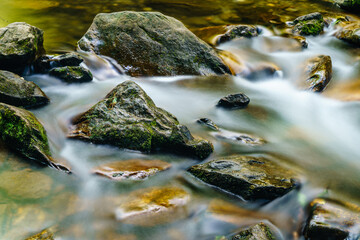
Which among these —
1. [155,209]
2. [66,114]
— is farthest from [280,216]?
[66,114]

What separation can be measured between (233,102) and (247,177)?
2555 millimetres

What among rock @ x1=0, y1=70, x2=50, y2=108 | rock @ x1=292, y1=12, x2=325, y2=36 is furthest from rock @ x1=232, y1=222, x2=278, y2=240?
rock @ x1=292, y1=12, x2=325, y2=36

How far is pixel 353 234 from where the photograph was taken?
326cm

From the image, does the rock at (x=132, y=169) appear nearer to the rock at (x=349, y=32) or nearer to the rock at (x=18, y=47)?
the rock at (x=18, y=47)

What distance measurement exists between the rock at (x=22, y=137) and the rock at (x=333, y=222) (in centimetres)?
305

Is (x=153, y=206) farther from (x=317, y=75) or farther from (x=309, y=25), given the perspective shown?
(x=309, y=25)

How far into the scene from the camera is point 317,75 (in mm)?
7297

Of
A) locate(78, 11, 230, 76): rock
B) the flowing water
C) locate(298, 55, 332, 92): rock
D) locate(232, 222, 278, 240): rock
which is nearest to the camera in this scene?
locate(232, 222, 278, 240): rock

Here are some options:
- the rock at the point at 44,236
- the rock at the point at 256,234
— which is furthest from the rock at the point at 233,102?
the rock at the point at 44,236

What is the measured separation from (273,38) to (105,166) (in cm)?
745

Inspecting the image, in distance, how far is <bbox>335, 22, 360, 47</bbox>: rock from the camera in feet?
31.0

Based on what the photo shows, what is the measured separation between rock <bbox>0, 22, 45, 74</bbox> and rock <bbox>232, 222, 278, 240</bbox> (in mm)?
5398

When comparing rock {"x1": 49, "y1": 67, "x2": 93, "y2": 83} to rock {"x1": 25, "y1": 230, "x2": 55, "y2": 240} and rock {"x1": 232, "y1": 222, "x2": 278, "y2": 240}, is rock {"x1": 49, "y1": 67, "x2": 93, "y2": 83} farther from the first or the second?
rock {"x1": 232, "y1": 222, "x2": 278, "y2": 240}

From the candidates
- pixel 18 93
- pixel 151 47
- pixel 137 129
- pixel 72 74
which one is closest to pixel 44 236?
pixel 137 129
